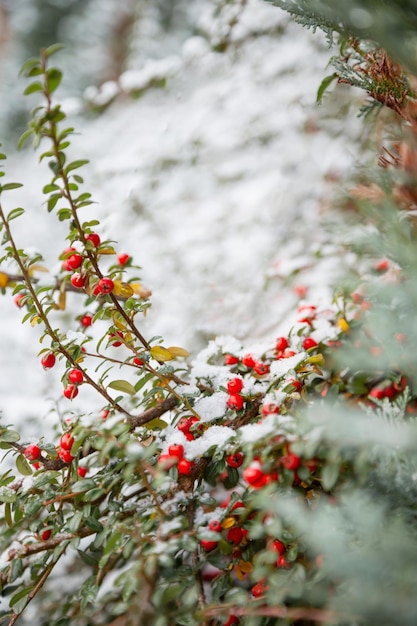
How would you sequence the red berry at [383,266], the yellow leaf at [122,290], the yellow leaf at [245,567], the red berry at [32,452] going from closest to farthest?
the yellow leaf at [245,567], the red berry at [32,452], the yellow leaf at [122,290], the red berry at [383,266]

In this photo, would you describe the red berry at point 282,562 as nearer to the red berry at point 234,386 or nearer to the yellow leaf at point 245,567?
the yellow leaf at point 245,567

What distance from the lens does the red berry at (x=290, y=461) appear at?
2.52 ft

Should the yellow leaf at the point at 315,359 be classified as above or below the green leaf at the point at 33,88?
above

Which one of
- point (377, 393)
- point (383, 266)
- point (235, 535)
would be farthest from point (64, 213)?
point (383, 266)

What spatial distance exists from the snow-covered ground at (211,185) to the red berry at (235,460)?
2.59ft

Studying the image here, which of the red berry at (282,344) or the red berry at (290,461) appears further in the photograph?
the red berry at (282,344)

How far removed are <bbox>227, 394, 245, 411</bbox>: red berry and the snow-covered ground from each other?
26.7 inches

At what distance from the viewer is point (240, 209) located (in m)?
2.19

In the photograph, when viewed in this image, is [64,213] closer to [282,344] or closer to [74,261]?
[74,261]

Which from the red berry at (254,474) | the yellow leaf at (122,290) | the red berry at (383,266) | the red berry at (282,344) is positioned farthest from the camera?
the red berry at (383,266)

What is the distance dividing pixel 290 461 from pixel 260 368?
0.38 meters

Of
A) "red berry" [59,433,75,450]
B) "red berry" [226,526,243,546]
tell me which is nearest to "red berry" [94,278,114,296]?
"red berry" [59,433,75,450]

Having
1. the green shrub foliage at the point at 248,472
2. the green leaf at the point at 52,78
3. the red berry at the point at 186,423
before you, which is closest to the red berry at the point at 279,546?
the green shrub foliage at the point at 248,472

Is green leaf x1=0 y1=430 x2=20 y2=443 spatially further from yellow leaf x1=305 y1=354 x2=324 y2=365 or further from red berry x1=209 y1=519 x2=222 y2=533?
yellow leaf x1=305 y1=354 x2=324 y2=365
